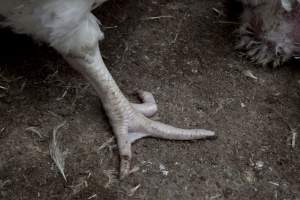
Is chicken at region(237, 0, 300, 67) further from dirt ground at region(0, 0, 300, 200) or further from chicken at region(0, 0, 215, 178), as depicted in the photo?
chicken at region(0, 0, 215, 178)

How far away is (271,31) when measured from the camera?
6.70ft

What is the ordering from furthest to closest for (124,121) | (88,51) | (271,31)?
(271,31)
(124,121)
(88,51)

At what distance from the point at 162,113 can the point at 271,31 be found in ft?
1.72

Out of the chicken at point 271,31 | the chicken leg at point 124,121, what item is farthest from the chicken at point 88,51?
the chicken at point 271,31

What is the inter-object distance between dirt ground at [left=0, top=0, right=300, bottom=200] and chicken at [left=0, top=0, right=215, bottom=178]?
1.8 inches

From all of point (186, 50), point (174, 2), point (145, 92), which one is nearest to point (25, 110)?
point (145, 92)

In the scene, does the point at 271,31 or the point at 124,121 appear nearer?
the point at 124,121

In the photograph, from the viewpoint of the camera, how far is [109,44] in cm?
215

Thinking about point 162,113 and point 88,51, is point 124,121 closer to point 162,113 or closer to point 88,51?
point 162,113

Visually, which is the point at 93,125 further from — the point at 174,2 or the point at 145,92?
the point at 174,2

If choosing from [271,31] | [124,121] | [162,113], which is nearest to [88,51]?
[124,121]

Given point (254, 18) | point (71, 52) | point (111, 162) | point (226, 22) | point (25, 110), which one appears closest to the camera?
point (71, 52)

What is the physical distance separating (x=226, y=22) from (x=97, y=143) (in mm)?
811

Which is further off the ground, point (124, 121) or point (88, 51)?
point (88, 51)
